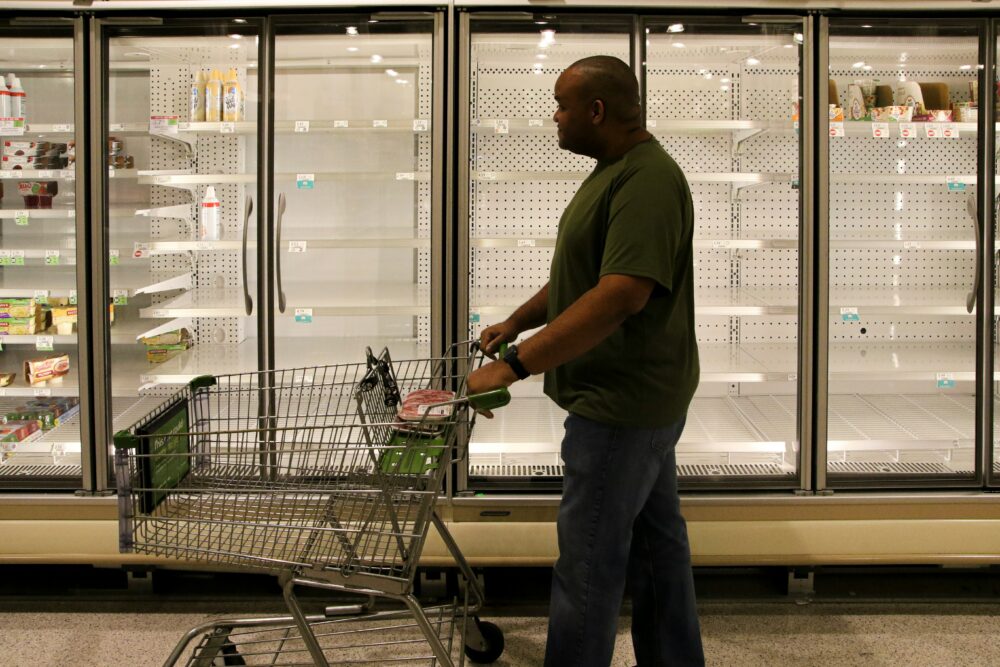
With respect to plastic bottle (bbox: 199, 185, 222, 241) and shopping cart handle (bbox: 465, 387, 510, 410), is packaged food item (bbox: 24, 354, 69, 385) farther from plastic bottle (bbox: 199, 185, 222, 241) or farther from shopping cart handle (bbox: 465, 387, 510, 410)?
shopping cart handle (bbox: 465, 387, 510, 410)

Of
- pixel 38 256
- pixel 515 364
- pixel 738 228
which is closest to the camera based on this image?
pixel 515 364

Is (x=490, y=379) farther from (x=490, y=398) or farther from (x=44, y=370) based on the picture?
(x=44, y=370)

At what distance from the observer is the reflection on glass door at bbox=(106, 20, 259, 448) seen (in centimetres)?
350

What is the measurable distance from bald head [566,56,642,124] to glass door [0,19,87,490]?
1.99 metres

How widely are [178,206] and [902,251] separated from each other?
3117mm

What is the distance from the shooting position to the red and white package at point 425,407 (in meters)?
2.14

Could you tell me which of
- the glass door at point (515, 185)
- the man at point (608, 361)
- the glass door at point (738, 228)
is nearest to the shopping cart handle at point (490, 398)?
the man at point (608, 361)

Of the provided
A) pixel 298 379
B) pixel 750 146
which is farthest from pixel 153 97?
pixel 750 146

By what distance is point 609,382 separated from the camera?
2275 millimetres

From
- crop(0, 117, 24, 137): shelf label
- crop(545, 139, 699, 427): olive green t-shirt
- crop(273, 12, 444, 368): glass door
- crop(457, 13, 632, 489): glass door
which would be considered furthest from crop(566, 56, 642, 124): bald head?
crop(0, 117, 24, 137): shelf label

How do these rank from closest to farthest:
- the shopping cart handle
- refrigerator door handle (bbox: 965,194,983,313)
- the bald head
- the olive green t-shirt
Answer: the shopping cart handle
the olive green t-shirt
the bald head
refrigerator door handle (bbox: 965,194,983,313)

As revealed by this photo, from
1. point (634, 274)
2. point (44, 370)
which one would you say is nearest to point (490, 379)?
point (634, 274)

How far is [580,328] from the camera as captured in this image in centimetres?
212

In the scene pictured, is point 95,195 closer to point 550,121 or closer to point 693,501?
point 550,121
